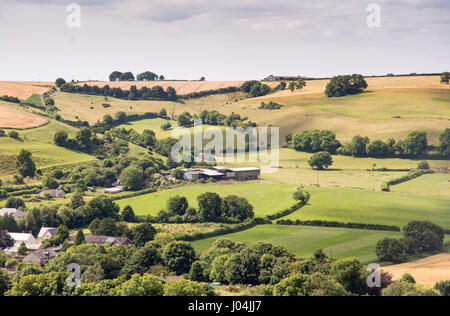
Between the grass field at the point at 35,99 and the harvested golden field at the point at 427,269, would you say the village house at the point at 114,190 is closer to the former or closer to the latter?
the harvested golden field at the point at 427,269

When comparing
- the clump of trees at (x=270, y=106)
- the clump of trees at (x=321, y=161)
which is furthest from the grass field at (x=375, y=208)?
the clump of trees at (x=270, y=106)

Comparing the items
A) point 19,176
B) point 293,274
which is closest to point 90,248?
point 293,274

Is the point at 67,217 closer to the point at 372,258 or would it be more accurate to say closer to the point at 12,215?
the point at 12,215

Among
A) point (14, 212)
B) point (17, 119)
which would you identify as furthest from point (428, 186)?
point (17, 119)

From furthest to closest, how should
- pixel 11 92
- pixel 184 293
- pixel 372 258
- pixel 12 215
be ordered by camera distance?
pixel 11 92 → pixel 12 215 → pixel 372 258 → pixel 184 293

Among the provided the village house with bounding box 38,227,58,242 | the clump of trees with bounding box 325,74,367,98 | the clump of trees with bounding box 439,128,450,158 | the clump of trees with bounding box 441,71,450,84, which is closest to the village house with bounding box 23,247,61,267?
the village house with bounding box 38,227,58,242

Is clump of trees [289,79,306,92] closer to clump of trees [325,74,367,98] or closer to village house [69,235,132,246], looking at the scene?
clump of trees [325,74,367,98]

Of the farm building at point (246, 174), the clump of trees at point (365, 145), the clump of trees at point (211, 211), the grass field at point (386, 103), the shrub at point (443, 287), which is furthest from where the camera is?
the grass field at point (386, 103)
